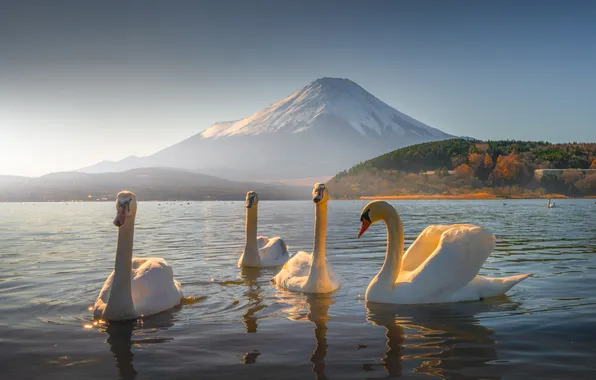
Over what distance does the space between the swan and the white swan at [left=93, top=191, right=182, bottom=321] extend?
5533 mm

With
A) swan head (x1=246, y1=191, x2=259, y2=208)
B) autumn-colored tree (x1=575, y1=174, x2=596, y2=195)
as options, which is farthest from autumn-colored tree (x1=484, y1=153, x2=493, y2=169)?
swan head (x1=246, y1=191, x2=259, y2=208)

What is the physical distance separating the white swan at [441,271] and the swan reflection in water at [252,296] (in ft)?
7.11

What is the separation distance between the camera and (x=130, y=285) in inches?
387

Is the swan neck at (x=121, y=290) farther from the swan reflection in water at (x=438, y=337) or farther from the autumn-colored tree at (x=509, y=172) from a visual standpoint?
the autumn-colored tree at (x=509, y=172)

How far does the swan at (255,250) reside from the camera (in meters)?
16.7

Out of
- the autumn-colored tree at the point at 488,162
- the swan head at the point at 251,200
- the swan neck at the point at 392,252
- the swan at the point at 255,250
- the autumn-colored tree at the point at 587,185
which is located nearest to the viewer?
the swan neck at the point at 392,252

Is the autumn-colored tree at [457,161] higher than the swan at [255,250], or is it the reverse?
the autumn-colored tree at [457,161]

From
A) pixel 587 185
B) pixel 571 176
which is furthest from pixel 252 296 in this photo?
pixel 571 176

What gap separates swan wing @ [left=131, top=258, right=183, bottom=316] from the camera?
403 inches

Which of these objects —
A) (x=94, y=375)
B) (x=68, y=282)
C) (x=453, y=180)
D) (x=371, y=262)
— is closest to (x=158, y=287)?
(x=94, y=375)

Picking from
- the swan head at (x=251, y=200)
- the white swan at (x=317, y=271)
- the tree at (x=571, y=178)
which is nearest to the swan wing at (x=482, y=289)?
the white swan at (x=317, y=271)

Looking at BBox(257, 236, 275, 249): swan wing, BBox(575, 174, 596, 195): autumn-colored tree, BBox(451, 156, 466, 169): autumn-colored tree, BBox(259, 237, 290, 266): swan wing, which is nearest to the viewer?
A: BBox(259, 237, 290, 266): swan wing

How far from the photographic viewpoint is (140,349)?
8.21 metres

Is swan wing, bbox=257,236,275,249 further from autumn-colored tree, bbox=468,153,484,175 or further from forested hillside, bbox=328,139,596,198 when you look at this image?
autumn-colored tree, bbox=468,153,484,175
